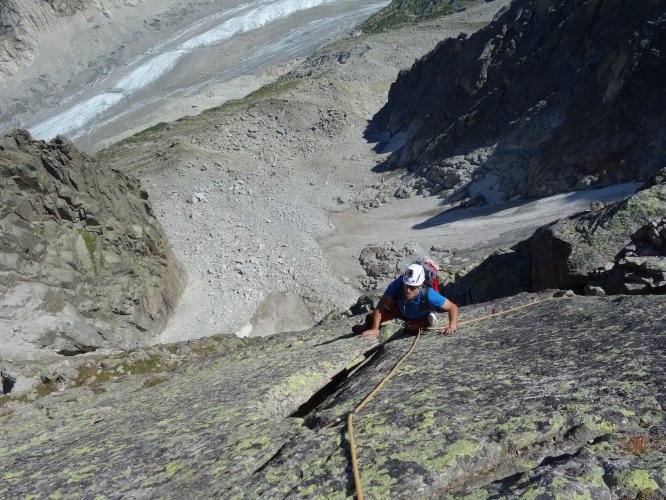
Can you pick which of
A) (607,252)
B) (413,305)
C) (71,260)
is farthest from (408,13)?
(413,305)

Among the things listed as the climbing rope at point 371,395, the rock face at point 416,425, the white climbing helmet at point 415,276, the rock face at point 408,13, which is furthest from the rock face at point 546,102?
the rock face at point 408,13

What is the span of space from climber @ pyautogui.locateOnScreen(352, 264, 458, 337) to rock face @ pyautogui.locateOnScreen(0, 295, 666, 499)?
1.44 feet

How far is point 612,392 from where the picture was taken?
5469mm

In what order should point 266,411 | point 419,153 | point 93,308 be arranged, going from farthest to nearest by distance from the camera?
1. point 419,153
2. point 93,308
3. point 266,411

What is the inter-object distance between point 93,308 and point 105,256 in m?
4.23

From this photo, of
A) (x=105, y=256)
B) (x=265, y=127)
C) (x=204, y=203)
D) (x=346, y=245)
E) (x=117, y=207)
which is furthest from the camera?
(x=265, y=127)

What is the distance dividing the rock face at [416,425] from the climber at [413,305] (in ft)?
1.44

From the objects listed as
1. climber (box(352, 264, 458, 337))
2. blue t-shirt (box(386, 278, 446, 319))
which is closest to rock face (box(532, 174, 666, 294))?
climber (box(352, 264, 458, 337))

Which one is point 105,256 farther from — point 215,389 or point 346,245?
point 215,389

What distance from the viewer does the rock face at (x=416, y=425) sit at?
467 cm

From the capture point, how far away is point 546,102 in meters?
47.5

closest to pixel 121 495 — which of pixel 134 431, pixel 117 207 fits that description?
pixel 134 431

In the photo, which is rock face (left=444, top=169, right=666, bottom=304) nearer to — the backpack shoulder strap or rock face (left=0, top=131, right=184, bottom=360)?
the backpack shoulder strap

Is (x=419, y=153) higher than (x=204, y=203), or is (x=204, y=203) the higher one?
(x=204, y=203)
